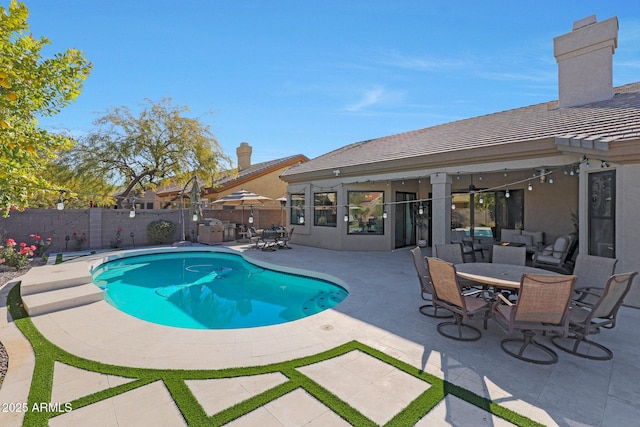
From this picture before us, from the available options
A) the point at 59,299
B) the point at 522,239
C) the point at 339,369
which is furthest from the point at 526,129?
the point at 59,299

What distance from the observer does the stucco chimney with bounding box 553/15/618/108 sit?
9633mm

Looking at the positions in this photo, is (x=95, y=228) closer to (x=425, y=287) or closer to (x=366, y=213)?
(x=366, y=213)

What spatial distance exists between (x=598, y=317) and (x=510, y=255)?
2990 millimetres

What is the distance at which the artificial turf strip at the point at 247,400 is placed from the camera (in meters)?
2.87

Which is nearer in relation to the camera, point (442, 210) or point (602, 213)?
point (602, 213)

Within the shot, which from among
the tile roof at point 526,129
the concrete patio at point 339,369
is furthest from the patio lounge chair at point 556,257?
the tile roof at point 526,129

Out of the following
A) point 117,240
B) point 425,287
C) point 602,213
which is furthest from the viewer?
point 117,240

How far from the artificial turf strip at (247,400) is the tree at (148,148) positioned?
1572 cm

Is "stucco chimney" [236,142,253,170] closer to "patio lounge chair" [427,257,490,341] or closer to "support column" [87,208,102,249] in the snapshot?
"support column" [87,208,102,249]

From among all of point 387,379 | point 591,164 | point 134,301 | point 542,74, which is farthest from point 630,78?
point 134,301

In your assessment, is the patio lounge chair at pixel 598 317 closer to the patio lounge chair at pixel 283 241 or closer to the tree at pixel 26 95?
the tree at pixel 26 95

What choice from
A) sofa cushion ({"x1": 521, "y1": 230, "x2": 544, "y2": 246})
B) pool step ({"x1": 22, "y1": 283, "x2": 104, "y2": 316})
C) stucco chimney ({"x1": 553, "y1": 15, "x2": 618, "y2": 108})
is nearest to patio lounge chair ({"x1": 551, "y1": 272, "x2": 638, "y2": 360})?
sofa cushion ({"x1": 521, "y1": 230, "x2": 544, "y2": 246})

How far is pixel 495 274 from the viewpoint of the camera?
17.8ft

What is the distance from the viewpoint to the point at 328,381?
11.4ft
